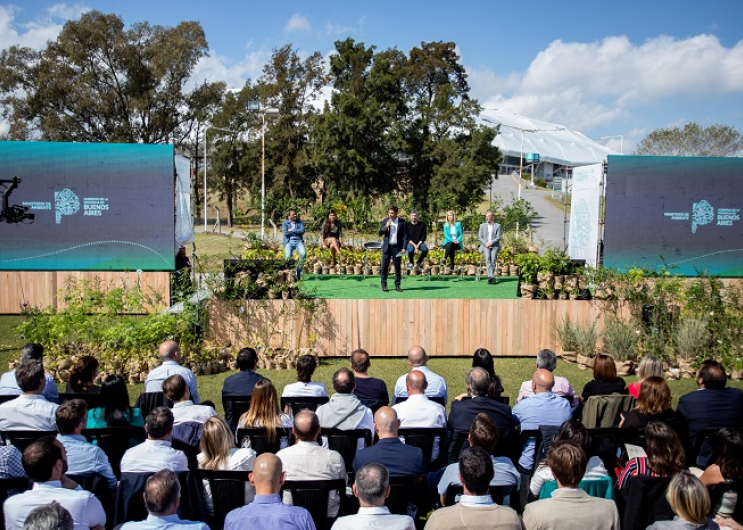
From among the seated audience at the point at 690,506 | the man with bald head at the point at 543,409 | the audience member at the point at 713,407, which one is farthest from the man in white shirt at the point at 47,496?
the audience member at the point at 713,407

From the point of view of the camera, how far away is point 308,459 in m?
4.06

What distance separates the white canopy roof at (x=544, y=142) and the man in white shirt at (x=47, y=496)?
66.2 metres

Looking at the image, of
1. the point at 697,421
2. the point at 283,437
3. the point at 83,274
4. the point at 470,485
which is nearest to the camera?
the point at 470,485

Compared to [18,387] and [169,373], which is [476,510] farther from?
[18,387]

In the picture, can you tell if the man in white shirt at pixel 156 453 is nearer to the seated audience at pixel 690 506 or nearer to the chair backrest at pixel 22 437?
Answer: the chair backrest at pixel 22 437

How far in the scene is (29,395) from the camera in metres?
4.98

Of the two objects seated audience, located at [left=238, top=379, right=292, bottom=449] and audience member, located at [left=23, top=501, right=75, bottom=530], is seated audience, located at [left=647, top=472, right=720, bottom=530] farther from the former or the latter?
audience member, located at [left=23, top=501, right=75, bottom=530]

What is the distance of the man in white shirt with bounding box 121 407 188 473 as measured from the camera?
3984 millimetres

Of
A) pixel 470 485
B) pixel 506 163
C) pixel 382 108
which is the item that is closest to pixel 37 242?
pixel 470 485

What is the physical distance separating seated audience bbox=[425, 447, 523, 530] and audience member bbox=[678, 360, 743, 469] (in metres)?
2.55

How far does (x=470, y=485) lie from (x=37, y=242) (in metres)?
12.8

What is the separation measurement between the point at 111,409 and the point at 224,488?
1.53 meters

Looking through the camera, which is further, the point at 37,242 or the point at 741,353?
the point at 37,242

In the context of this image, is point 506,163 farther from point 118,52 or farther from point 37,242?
point 37,242
